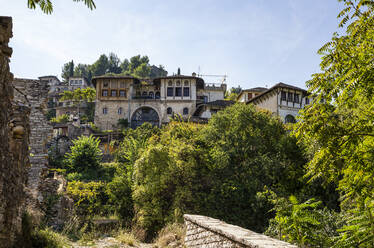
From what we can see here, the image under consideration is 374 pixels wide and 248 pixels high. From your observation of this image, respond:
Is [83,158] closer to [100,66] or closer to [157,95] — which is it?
[157,95]

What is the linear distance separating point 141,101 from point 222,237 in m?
38.6

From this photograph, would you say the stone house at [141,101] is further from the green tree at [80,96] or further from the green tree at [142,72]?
the green tree at [142,72]

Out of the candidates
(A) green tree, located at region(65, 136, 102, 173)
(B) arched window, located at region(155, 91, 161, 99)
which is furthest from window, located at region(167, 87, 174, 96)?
(A) green tree, located at region(65, 136, 102, 173)

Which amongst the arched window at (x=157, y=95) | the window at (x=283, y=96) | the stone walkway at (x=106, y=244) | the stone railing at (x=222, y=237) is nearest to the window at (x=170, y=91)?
the arched window at (x=157, y=95)

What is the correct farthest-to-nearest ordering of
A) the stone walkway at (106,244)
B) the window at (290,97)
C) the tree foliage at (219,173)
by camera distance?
the window at (290,97) → the tree foliage at (219,173) → the stone walkway at (106,244)

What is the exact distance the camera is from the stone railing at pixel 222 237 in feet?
15.7

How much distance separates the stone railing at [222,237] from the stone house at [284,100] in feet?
88.9

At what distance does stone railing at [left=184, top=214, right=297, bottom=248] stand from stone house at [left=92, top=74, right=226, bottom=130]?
116 ft

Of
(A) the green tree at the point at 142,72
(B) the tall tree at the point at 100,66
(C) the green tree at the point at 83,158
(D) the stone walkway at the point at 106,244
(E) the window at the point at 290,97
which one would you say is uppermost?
(B) the tall tree at the point at 100,66

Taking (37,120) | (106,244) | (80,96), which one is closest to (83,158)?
(37,120)

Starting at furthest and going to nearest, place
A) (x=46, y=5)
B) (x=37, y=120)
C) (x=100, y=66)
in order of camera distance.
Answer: (x=100, y=66), (x=37, y=120), (x=46, y=5)

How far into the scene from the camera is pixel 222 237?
5.72m

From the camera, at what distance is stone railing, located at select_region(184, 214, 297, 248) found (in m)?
4.77

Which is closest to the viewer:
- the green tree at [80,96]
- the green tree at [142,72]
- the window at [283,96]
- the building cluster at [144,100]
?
the window at [283,96]
